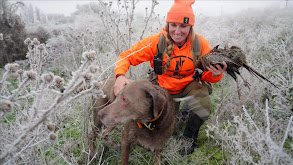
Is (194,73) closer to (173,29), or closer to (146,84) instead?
(173,29)

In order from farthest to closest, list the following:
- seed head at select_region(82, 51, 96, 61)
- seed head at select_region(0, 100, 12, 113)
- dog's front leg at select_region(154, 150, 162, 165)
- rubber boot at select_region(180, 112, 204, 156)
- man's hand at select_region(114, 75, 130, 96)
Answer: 1. rubber boot at select_region(180, 112, 204, 156)
2. dog's front leg at select_region(154, 150, 162, 165)
3. man's hand at select_region(114, 75, 130, 96)
4. seed head at select_region(82, 51, 96, 61)
5. seed head at select_region(0, 100, 12, 113)

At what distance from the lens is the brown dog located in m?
1.88

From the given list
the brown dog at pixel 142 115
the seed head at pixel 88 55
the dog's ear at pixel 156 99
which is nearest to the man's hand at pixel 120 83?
the brown dog at pixel 142 115

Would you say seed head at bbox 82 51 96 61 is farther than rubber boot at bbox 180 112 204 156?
No

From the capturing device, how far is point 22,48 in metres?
7.12

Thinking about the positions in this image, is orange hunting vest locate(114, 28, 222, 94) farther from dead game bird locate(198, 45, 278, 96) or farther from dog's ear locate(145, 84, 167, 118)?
dog's ear locate(145, 84, 167, 118)

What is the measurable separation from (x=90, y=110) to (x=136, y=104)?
78 cm

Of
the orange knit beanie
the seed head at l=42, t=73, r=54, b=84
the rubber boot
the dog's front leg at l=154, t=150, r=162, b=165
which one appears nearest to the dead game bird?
the orange knit beanie

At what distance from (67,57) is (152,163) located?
6.23m

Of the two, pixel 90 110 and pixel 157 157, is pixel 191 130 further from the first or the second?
pixel 90 110

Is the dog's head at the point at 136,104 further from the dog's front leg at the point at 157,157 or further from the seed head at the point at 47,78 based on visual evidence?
the seed head at the point at 47,78

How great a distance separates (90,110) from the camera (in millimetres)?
2305

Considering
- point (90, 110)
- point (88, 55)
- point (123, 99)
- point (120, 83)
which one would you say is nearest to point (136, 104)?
point (123, 99)

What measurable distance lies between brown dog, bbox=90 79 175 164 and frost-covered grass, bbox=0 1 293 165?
0.25 meters
